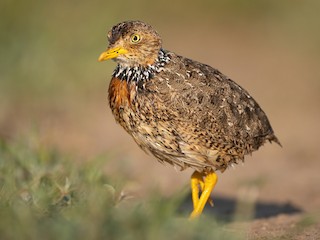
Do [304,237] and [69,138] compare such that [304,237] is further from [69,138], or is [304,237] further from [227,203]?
[69,138]

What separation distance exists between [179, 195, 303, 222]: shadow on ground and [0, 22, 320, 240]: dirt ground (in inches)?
0.4

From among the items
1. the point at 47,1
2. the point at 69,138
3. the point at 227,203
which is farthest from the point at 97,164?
the point at 47,1

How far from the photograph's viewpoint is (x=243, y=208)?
26.6ft

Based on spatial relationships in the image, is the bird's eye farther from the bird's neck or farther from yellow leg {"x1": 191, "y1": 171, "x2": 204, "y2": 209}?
yellow leg {"x1": 191, "y1": 171, "x2": 204, "y2": 209}

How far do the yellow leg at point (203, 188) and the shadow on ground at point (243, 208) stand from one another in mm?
631

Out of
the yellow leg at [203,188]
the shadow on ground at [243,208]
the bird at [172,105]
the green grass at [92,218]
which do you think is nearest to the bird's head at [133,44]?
the bird at [172,105]

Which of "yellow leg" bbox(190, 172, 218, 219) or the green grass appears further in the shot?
"yellow leg" bbox(190, 172, 218, 219)

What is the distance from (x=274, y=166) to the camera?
34.0 ft

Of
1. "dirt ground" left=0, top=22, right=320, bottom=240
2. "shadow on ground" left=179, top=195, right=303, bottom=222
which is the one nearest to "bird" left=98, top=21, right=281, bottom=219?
"dirt ground" left=0, top=22, right=320, bottom=240

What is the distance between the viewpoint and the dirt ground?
A: 28.1 ft

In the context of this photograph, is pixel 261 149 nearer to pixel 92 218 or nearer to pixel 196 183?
pixel 196 183

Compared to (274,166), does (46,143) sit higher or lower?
lower

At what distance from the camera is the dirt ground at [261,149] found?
28.1 ft

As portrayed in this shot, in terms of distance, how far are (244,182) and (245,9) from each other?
1000 cm
